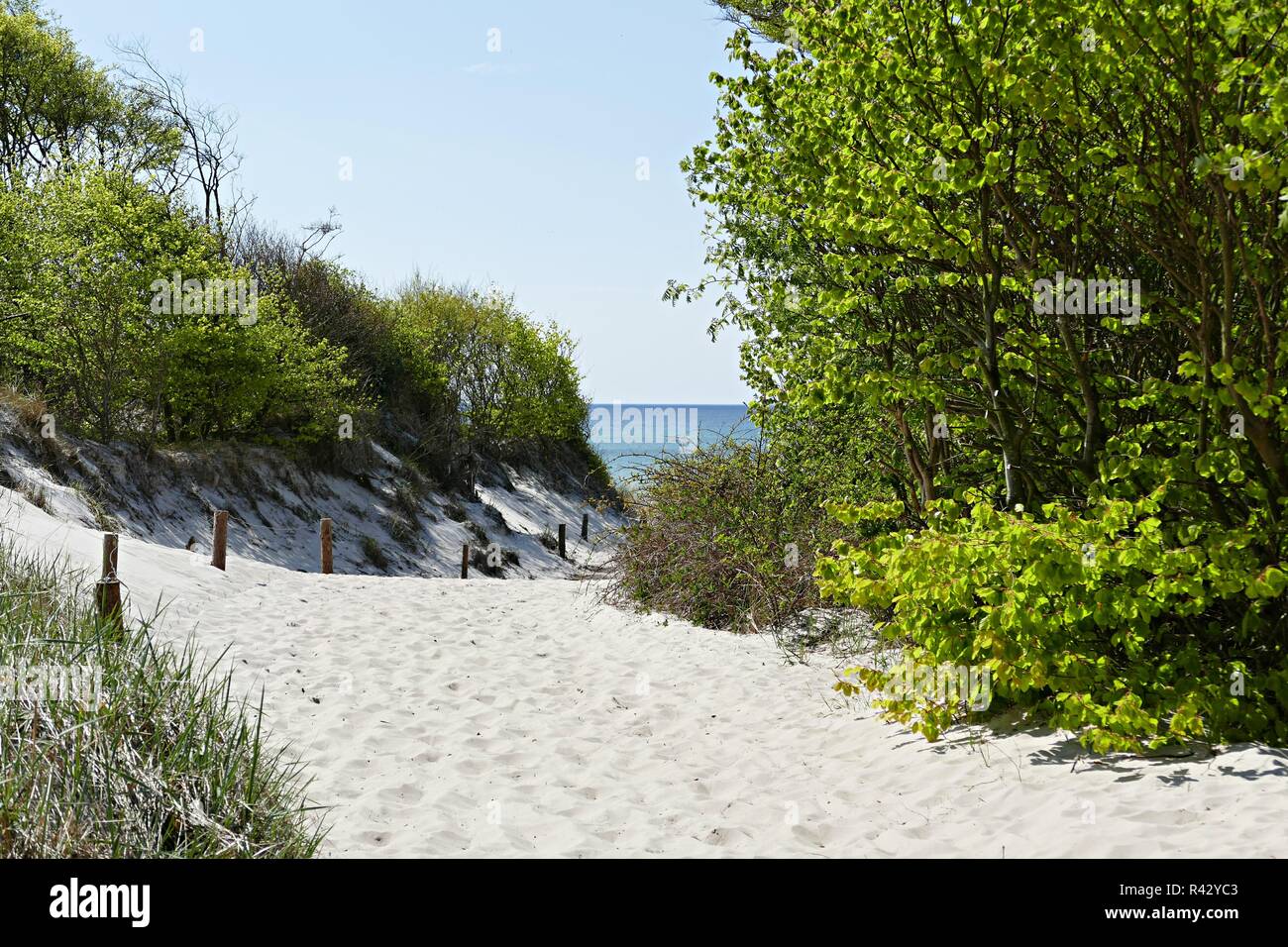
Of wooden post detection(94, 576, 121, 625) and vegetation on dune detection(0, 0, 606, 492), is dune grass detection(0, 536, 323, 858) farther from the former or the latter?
vegetation on dune detection(0, 0, 606, 492)

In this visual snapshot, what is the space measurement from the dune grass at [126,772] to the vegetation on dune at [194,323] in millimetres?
15176

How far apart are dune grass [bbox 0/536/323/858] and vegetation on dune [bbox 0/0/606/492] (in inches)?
597

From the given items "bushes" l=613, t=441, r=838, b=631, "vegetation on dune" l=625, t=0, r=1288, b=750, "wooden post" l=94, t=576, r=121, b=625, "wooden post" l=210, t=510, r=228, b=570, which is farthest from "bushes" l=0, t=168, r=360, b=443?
"vegetation on dune" l=625, t=0, r=1288, b=750

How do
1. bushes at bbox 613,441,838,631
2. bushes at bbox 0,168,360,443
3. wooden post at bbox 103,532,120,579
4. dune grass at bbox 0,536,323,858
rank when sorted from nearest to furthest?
dune grass at bbox 0,536,323,858
wooden post at bbox 103,532,120,579
bushes at bbox 613,441,838,631
bushes at bbox 0,168,360,443

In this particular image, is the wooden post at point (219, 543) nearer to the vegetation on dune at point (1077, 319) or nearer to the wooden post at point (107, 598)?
the wooden post at point (107, 598)

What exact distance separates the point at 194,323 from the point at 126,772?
57.5 feet

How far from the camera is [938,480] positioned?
302 inches

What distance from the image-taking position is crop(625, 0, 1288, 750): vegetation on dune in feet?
16.5

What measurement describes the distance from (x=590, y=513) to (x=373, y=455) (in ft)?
35.2

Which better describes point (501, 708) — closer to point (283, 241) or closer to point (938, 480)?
point (938, 480)

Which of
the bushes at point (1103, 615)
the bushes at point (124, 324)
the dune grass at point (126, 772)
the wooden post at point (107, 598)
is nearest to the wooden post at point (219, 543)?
the wooden post at point (107, 598)

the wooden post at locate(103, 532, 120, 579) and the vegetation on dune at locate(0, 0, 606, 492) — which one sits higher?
the vegetation on dune at locate(0, 0, 606, 492)

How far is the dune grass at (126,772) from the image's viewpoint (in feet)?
12.0

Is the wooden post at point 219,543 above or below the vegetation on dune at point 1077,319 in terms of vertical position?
below
